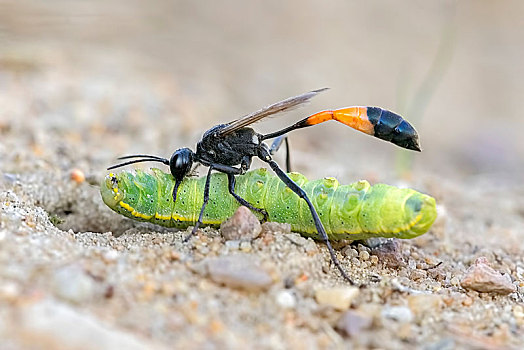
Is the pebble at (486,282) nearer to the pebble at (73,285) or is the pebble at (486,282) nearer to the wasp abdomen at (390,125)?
the wasp abdomen at (390,125)

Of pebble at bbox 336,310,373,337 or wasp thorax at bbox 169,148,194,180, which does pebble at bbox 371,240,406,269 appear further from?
wasp thorax at bbox 169,148,194,180

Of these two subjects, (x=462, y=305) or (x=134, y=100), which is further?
(x=134, y=100)

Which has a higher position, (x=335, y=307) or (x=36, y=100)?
(x=36, y=100)

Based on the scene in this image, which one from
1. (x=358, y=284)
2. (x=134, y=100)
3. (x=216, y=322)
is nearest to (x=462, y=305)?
(x=358, y=284)

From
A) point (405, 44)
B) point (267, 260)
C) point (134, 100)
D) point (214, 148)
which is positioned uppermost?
point (405, 44)

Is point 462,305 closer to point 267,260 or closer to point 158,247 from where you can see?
point 267,260

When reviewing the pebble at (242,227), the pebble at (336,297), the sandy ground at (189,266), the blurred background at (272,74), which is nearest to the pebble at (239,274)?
the sandy ground at (189,266)
